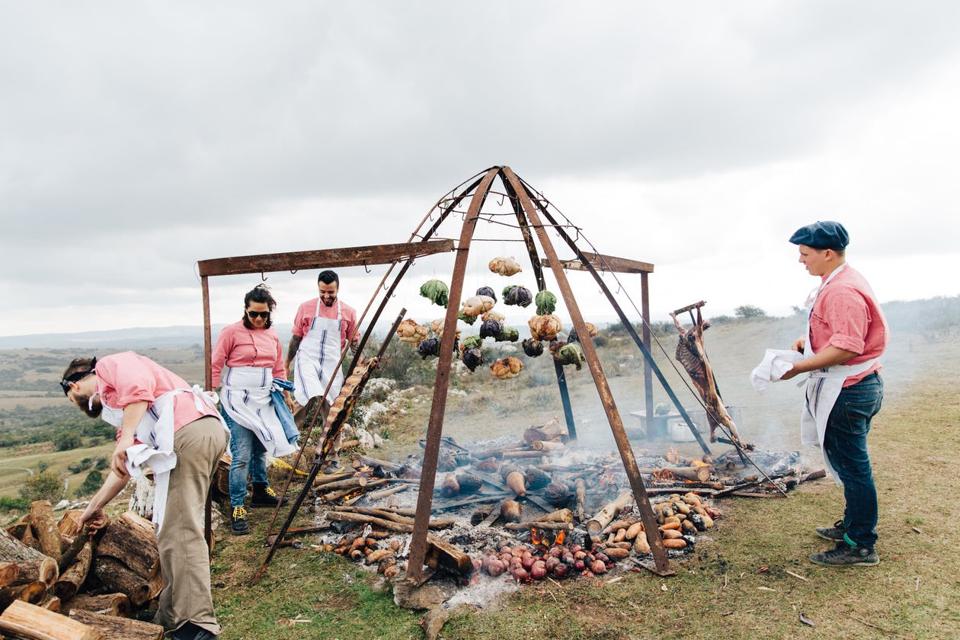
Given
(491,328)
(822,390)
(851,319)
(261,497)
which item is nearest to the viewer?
(851,319)

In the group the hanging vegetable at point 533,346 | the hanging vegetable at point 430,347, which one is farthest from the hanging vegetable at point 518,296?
the hanging vegetable at point 430,347

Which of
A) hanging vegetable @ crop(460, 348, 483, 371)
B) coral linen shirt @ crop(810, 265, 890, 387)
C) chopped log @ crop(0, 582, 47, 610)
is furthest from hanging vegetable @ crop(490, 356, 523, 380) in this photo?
chopped log @ crop(0, 582, 47, 610)

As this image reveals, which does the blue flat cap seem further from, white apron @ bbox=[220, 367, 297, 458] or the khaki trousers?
white apron @ bbox=[220, 367, 297, 458]

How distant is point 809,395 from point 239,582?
186 inches

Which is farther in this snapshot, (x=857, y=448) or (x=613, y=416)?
(x=613, y=416)

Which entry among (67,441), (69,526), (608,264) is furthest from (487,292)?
(67,441)

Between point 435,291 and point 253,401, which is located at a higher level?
point 435,291

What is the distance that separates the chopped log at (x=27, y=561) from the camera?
340cm

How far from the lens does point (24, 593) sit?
10.9ft

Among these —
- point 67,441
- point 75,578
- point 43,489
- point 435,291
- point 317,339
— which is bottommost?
point 67,441

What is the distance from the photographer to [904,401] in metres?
9.10

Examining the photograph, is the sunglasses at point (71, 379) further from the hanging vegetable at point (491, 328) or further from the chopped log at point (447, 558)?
the hanging vegetable at point (491, 328)

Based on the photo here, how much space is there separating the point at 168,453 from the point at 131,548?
1.18 metres

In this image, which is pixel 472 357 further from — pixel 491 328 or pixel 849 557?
pixel 849 557
